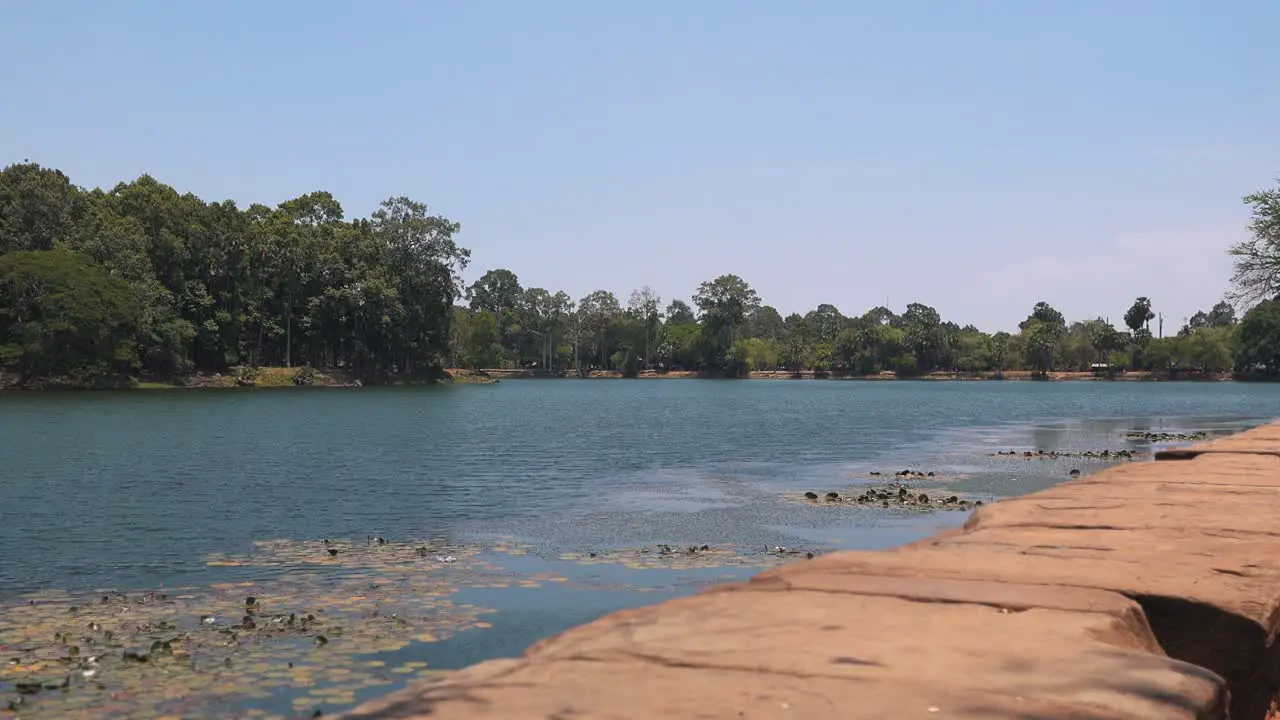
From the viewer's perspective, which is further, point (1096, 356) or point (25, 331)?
point (1096, 356)

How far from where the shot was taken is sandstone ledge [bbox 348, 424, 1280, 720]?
10.1ft

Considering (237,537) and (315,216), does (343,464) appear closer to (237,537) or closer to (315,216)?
(237,537)

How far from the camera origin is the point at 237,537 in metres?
17.7

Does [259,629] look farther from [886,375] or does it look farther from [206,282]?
[886,375]

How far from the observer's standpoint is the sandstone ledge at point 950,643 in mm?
3080

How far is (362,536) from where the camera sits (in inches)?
701

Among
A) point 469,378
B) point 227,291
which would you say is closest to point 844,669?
point 227,291

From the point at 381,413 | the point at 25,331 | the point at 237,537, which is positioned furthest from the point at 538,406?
the point at 237,537

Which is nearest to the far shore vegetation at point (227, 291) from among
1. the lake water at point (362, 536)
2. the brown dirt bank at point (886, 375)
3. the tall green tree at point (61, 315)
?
the tall green tree at point (61, 315)

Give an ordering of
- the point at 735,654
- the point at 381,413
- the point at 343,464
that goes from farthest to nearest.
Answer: the point at 381,413
the point at 343,464
the point at 735,654

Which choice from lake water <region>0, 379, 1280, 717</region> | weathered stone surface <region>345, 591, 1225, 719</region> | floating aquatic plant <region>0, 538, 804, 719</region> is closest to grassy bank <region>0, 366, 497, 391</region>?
lake water <region>0, 379, 1280, 717</region>

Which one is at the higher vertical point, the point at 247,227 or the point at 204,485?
the point at 247,227

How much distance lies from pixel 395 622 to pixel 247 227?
8808 centimetres

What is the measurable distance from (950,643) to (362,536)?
15173mm
